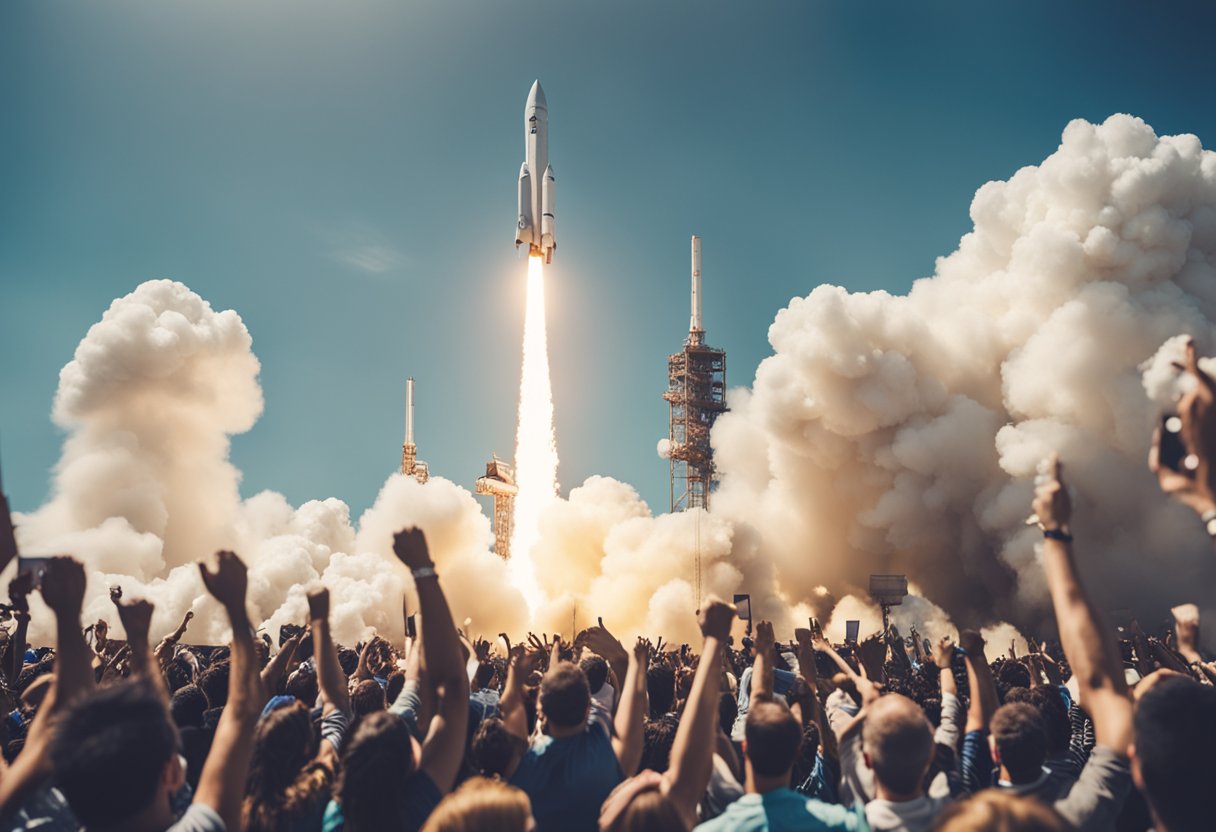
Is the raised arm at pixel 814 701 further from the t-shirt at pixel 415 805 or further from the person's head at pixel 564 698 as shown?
the t-shirt at pixel 415 805

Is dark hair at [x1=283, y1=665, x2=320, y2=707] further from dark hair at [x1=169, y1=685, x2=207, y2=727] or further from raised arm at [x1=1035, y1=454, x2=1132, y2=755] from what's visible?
raised arm at [x1=1035, y1=454, x2=1132, y2=755]

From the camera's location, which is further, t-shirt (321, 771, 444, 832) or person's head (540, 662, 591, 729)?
person's head (540, 662, 591, 729)

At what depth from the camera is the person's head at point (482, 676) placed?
25.4 ft

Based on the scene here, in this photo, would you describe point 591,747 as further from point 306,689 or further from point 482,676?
point 482,676

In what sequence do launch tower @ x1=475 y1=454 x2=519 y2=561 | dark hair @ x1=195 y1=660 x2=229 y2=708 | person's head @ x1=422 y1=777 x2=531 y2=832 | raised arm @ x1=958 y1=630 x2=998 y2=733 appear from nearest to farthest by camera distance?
person's head @ x1=422 y1=777 x2=531 y2=832
raised arm @ x1=958 y1=630 x2=998 y2=733
dark hair @ x1=195 y1=660 x2=229 y2=708
launch tower @ x1=475 y1=454 x2=519 y2=561

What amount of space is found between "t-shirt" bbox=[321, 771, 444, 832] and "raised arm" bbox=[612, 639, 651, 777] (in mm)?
1109

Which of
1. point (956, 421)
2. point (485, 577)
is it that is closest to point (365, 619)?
point (485, 577)

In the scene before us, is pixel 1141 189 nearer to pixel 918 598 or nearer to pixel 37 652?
pixel 918 598

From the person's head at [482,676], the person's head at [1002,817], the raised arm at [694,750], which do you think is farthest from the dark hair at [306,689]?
the person's head at [1002,817]

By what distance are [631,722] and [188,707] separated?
3.01 m

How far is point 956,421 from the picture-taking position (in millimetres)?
35469

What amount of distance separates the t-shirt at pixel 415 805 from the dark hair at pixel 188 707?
2.34 metres

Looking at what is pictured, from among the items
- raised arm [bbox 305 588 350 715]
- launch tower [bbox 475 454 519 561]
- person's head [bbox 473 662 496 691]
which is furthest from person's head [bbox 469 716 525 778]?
launch tower [bbox 475 454 519 561]

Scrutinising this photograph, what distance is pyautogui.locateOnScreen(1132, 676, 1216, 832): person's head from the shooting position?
2.79 meters
